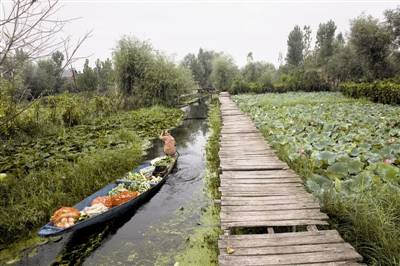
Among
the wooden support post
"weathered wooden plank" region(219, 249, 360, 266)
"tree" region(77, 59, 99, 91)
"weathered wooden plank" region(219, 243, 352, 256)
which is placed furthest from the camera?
"tree" region(77, 59, 99, 91)

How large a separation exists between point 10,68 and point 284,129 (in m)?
6.94

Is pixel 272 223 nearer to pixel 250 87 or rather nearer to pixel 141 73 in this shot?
pixel 141 73

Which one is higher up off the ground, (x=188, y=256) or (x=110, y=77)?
(x=110, y=77)

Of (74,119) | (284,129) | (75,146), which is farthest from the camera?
(74,119)

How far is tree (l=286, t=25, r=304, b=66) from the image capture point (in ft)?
133

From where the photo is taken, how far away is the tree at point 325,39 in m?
34.2

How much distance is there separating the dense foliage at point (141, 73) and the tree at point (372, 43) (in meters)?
12.7

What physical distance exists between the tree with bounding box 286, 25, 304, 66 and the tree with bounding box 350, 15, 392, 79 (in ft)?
64.1

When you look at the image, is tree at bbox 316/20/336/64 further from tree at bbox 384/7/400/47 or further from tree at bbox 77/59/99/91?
tree at bbox 77/59/99/91

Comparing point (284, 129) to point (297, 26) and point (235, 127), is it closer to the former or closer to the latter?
point (235, 127)

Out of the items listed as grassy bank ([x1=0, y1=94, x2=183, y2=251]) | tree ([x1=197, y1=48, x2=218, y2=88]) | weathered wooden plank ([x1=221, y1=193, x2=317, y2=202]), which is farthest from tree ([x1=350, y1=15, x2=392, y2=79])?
tree ([x1=197, y1=48, x2=218, y2=88])

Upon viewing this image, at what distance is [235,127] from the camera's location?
9.91 metres

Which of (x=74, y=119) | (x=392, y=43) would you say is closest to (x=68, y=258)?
(x=74, y=119)

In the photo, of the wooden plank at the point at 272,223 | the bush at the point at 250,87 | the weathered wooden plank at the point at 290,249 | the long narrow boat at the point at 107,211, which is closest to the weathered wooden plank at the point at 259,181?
the wooden plank at the point at 272,223
